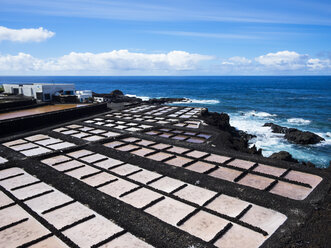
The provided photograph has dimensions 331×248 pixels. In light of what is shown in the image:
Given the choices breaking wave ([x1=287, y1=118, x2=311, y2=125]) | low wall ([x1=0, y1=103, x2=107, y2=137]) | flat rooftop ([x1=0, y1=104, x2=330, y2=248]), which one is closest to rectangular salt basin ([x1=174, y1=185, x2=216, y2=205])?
flat rooftop ([x1=0, y1=104, x2=330, y2=248])

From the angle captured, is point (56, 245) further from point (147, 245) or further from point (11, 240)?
point (147, 245)

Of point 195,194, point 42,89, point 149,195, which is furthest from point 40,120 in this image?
point 195,194

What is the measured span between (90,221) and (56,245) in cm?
133

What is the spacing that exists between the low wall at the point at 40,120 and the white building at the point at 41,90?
955 cm

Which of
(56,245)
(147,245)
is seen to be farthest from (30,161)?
(147,245)

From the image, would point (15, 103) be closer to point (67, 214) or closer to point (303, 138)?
point (67, 214)

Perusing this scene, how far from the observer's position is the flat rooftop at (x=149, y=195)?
7816mm

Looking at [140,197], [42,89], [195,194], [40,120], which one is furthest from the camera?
[42,89]

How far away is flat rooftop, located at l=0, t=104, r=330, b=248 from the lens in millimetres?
7816

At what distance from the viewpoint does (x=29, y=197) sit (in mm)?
10070

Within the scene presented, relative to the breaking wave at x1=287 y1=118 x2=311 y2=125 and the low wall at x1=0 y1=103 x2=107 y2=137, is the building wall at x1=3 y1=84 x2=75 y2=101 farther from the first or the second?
the breaking wave at x1=287 y1=118 x2=311 y2=125

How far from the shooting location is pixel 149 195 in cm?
1014

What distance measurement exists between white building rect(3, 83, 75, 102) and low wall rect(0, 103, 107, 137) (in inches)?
376

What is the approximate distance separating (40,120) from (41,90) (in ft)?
43.1
